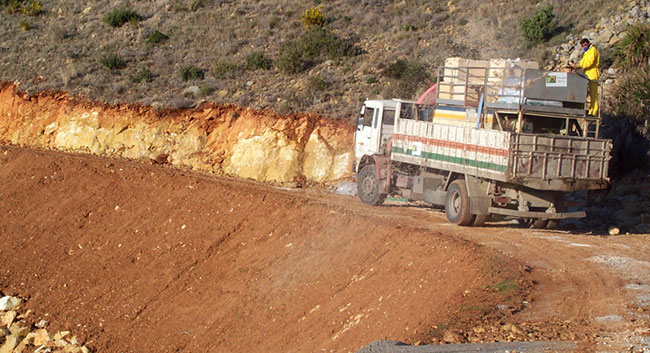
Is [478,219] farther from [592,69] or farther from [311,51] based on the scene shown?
[311,51]

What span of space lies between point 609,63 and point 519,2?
12.4 m

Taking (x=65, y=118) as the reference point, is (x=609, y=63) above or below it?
above

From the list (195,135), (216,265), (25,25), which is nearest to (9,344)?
(216,265)

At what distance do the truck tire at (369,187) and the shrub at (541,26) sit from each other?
48.4ft

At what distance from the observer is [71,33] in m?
39.1

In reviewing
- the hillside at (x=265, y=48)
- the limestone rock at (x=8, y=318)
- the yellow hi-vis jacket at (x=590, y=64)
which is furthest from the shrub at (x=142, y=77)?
the yellow hi-vis jacket at (x=590, y=64)

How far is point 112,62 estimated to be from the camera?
112ft

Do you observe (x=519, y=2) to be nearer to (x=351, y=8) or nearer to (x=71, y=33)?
(x=351, y=8)

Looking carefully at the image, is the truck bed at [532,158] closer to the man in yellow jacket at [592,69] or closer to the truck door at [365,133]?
the man in yellow jacket at [592,69]

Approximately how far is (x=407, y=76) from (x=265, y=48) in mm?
8468

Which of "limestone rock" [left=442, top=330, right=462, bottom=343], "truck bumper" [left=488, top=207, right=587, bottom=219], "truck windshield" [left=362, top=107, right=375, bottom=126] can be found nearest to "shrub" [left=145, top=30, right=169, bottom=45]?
"truck windshield" [left=362, top=107, right=375, bottom=126]

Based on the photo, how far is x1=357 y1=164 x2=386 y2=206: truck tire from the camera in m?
19.5

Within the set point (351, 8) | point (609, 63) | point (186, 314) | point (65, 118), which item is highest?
point (351, 8)

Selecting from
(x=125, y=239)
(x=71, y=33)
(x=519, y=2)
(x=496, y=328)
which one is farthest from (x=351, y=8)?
(x=496, y=328)
